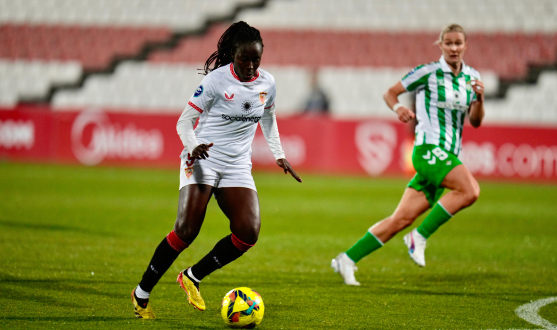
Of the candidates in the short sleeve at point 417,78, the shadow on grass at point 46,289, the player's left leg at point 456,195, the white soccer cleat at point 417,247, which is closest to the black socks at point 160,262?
the shadow on grass at point 46,289

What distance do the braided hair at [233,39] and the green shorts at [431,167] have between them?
2.01 m

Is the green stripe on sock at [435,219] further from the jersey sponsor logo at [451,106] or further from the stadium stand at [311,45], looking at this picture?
the stadium stand at [311,45]

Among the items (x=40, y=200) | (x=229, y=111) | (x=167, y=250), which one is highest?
(x=229, y=111)

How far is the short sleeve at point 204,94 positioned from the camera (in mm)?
4527

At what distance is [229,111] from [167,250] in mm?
1022

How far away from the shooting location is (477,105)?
594cm

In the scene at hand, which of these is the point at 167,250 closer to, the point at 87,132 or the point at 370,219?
the point at 370,219

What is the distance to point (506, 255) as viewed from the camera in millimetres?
7734

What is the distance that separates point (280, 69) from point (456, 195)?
51.4 feet

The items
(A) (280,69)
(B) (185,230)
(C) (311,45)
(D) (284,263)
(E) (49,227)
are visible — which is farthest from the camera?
(C) (311,45)

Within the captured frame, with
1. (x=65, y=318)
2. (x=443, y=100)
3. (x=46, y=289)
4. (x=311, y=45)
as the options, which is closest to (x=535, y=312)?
(x=443, y=100)

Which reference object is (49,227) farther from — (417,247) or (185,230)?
(417,247)

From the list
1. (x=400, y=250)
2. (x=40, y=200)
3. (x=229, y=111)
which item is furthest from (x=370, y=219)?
(x=229, y=111)

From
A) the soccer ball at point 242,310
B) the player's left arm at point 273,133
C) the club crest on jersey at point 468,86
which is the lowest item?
the soccer ball at point 242,310
